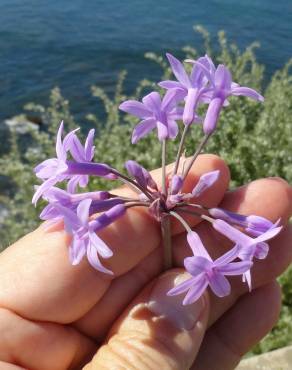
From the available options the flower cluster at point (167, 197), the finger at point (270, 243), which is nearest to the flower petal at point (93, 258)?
the flower cluster at point (167, 197)

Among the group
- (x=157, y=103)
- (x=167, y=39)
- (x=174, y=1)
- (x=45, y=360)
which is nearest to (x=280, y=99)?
(x=157, y=103)

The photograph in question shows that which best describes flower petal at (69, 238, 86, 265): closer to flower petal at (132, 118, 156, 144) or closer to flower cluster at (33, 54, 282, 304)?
flower cluster at (33, 54, 282, 304)

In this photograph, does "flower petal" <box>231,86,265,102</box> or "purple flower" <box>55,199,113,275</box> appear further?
"flower petal" <box>231,86,265,102</box>

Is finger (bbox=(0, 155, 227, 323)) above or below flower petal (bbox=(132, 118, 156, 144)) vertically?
below

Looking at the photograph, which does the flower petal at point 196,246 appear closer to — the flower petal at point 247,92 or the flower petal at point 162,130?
the flower petal at point 162,130

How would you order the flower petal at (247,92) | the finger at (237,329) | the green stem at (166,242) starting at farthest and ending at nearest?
the finger at (237,329)
the green stem at (166,242)
the flower petal at (247,92)

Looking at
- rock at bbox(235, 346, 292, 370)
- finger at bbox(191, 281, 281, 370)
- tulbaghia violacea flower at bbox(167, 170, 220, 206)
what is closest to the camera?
tulbaghia violacea flower at bbox(167, 170, 220, 206)

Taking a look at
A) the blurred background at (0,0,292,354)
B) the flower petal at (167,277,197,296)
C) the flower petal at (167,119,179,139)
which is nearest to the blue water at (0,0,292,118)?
the blurred background at (0,0,292,354)
